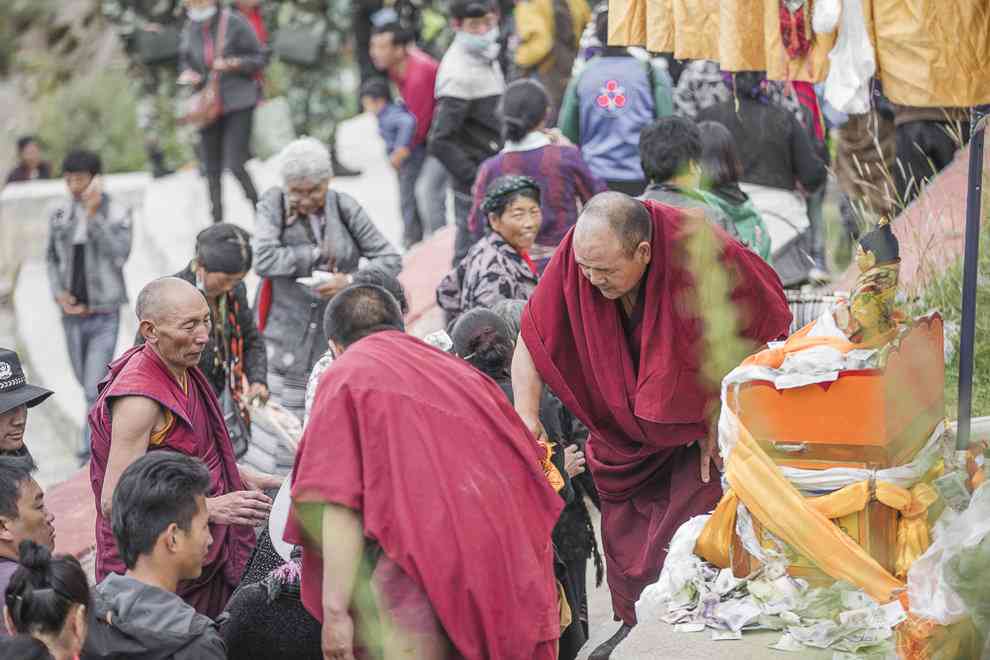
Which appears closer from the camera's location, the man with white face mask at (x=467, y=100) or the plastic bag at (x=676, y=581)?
the plastic bag at (x=676, y=581)

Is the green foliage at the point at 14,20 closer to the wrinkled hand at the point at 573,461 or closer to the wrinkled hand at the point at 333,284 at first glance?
the wrinkled hand at the point at 333,284

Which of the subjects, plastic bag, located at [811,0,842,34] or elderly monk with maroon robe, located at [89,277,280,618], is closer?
elderly monk with maroon robe, located at [89,277,280,618]

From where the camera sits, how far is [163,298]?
4613mm

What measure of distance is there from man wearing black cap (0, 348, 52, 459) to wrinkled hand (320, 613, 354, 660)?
1.66 meters

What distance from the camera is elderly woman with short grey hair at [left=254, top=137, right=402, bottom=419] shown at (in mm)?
6633

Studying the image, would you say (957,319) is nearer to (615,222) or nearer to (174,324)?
(615,222)

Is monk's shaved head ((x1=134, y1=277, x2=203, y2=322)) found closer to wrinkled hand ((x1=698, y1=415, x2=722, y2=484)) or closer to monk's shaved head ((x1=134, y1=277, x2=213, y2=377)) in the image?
monk's shaved head ((x1=134, y1=277, x2=213, y2=377))

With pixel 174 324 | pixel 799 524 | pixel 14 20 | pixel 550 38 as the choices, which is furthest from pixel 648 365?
pixel 14 20

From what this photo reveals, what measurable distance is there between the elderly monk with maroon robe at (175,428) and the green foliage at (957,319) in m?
2.42

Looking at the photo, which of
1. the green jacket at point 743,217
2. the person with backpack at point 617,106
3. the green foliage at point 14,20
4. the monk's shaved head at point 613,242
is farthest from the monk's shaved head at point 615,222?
the green foliage at point 14,20

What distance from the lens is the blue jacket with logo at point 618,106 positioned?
25.3 ft

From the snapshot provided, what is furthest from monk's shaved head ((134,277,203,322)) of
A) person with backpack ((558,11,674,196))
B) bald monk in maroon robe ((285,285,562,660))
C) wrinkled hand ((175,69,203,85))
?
wrinkled hand ((175,69,203,85))

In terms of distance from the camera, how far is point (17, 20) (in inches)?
692

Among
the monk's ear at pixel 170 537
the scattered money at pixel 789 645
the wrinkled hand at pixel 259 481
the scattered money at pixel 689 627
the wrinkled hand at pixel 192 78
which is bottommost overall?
the scattered money at pixel 689 627
